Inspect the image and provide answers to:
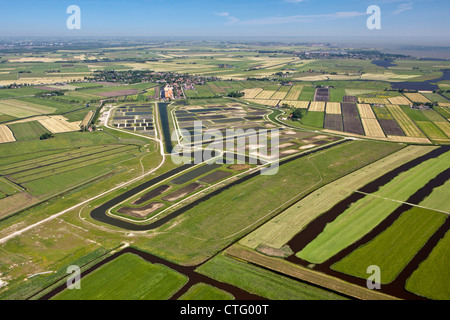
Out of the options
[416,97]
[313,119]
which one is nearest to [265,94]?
[313,119]

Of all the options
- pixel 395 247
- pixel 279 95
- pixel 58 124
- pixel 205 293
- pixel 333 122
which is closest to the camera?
pixel 205 293

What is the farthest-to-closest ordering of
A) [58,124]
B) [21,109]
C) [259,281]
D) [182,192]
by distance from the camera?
[21,109], [58,124], [182,192], [259,281]

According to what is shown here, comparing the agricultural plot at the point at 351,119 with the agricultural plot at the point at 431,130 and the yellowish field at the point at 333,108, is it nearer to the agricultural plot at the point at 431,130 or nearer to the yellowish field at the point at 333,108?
the yellowish field at the point at 333,108

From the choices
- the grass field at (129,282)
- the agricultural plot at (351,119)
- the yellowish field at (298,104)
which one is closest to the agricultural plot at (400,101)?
the agricultural plot at (351,119)

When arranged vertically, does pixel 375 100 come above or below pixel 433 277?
above

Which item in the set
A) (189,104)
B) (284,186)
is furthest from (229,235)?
(189,104)

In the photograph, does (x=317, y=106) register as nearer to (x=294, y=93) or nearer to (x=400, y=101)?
(x=294, y=93)

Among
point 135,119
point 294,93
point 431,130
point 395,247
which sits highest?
point 294,93
